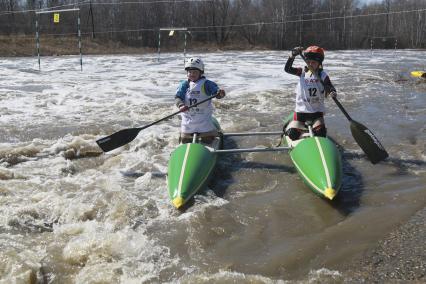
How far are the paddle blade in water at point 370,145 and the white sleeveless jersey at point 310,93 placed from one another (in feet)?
1.70

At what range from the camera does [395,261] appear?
3219 millimetres

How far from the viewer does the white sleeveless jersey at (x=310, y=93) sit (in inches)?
226

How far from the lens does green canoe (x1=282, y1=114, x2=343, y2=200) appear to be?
14.5ft

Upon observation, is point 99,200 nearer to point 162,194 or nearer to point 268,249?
point 162,194

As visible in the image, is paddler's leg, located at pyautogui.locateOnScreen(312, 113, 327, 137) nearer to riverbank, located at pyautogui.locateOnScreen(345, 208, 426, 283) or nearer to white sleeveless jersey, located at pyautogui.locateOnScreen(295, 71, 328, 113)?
white sleeveless jersey, located at pyautogui.locateOnScreen(295, 71, 328, 113)

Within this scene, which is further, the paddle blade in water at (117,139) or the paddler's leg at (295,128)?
the paddle blade in water at (117,139)

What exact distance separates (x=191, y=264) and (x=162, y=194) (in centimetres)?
151

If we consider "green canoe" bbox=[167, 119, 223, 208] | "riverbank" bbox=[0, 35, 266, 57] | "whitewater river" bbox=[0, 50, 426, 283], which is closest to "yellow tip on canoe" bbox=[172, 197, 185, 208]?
"green canoe" bbox=[167, 119, 223, 208]

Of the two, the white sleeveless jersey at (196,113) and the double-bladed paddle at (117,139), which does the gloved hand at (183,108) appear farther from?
the double-bladed paddle at (117,139)

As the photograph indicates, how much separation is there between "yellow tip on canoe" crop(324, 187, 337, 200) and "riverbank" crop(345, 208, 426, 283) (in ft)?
2.32

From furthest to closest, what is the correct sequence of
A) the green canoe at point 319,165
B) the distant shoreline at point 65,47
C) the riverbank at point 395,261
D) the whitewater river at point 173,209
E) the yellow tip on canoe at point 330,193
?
1. the distant shoreline at point 65,47
2. the green canoe at point 319,165
3. the yellow tip on canoe at point 330,193
4. the whitewater river at point 173,209
5. the riverbank at point 395,261

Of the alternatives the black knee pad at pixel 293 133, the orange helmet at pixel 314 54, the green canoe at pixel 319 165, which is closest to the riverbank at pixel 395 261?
the green canoe at pixel 319 165

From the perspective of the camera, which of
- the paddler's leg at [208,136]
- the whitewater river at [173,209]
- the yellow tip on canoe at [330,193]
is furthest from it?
the paddler's leg at [208,136]

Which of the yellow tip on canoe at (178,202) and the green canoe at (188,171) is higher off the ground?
the green canoe at (188,171)
